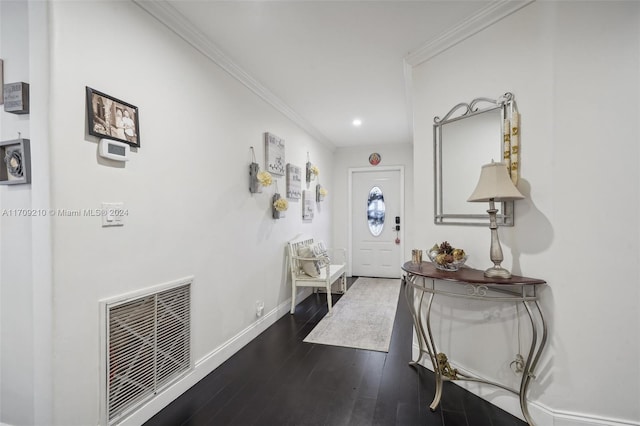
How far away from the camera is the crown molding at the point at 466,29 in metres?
1.88

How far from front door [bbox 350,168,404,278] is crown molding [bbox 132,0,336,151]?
2.59 meters

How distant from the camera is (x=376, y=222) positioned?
5.76m

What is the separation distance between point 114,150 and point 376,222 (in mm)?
4717

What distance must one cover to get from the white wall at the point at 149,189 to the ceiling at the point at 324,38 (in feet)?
0.59

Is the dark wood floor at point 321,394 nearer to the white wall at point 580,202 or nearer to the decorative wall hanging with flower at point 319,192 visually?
the white wall at point 580,202

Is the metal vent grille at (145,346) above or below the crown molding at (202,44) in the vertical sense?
below

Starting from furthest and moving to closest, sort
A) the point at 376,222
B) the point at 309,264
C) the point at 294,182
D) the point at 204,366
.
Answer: the point at 376,222 < the point at 294,182 < the point at 309,264 < the point at 204,366

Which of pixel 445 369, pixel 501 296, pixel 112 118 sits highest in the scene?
pixel 112 118

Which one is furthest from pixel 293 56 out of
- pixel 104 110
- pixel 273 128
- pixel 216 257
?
pixel 216 257

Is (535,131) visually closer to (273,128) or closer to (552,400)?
(552,400)

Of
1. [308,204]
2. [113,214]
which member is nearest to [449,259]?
[113,214]

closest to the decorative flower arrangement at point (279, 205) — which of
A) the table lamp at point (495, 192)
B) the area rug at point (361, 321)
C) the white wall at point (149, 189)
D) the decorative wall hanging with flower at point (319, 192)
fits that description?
the white wall at point (149, 189)

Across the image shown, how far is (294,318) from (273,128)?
2223 millimetres

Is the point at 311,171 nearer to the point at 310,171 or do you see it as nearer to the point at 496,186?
the point at 310,171
